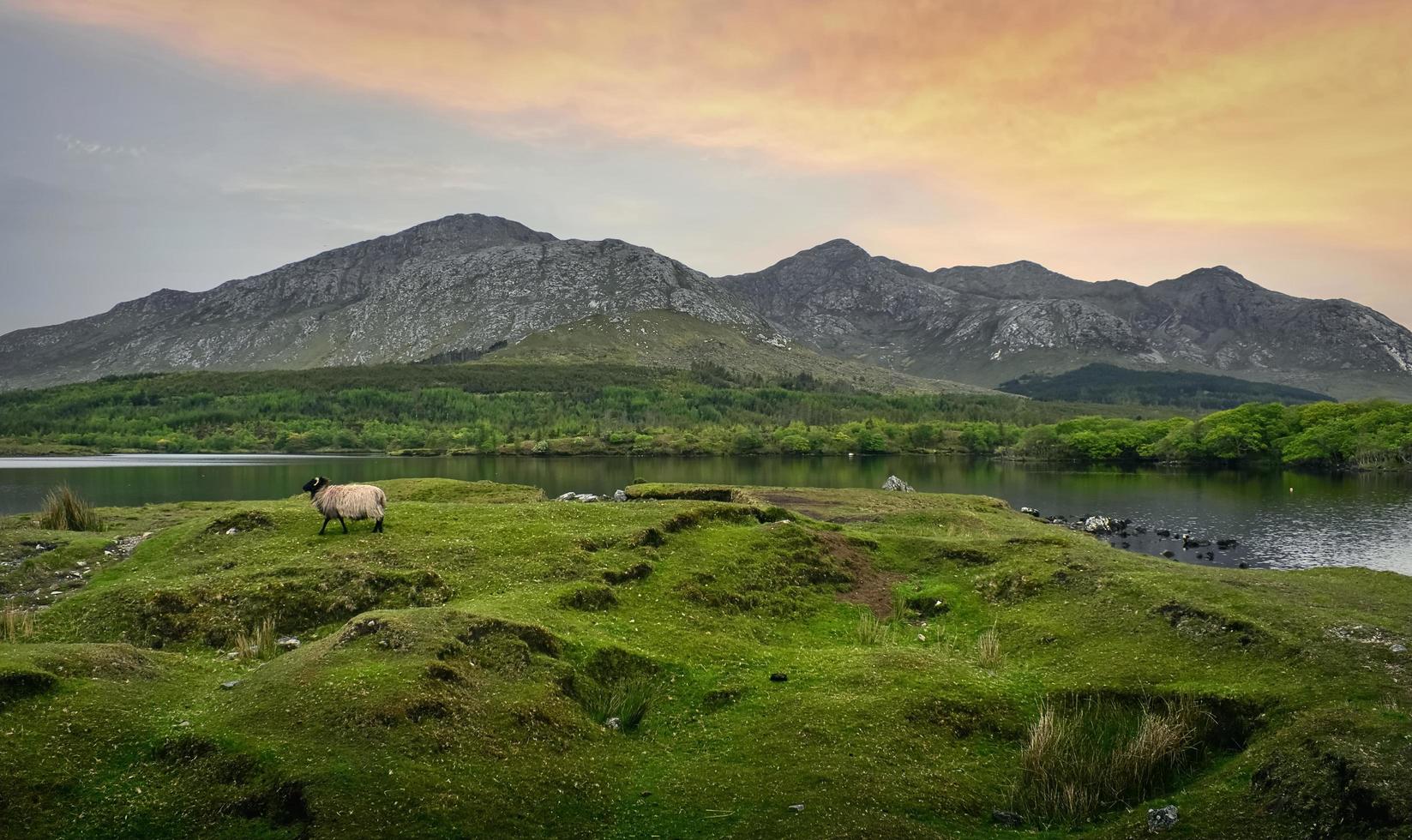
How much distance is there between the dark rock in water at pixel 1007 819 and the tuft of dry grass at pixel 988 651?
7.25m

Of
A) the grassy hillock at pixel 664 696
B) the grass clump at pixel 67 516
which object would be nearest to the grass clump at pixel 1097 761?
the grassy hillock at pixel 664 696

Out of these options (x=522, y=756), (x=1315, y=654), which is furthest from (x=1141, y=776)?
(x=522, y=756)

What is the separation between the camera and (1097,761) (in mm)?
14914

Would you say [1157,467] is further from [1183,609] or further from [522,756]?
[522,756]

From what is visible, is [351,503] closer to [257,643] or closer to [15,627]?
[257,643]

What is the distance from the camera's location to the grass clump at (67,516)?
127ft

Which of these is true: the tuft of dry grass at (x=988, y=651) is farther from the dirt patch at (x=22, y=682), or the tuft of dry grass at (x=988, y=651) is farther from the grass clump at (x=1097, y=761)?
the dirt patch at (x=22, y=682)

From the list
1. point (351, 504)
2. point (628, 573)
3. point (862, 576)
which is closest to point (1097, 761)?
point (628, 573)

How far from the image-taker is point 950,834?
12.8 meters

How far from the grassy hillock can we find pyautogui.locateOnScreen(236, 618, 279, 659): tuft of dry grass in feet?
0.33

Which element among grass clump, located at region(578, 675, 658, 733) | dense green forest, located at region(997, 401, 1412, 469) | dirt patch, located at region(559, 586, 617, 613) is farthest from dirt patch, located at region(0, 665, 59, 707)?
dense green forest, located at region(997, 401, 1412, 469)

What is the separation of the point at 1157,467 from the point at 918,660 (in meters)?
163

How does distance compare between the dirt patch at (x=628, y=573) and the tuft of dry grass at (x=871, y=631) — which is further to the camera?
the dirt patch at (x=628, y=573)

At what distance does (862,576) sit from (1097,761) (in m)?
17.4
